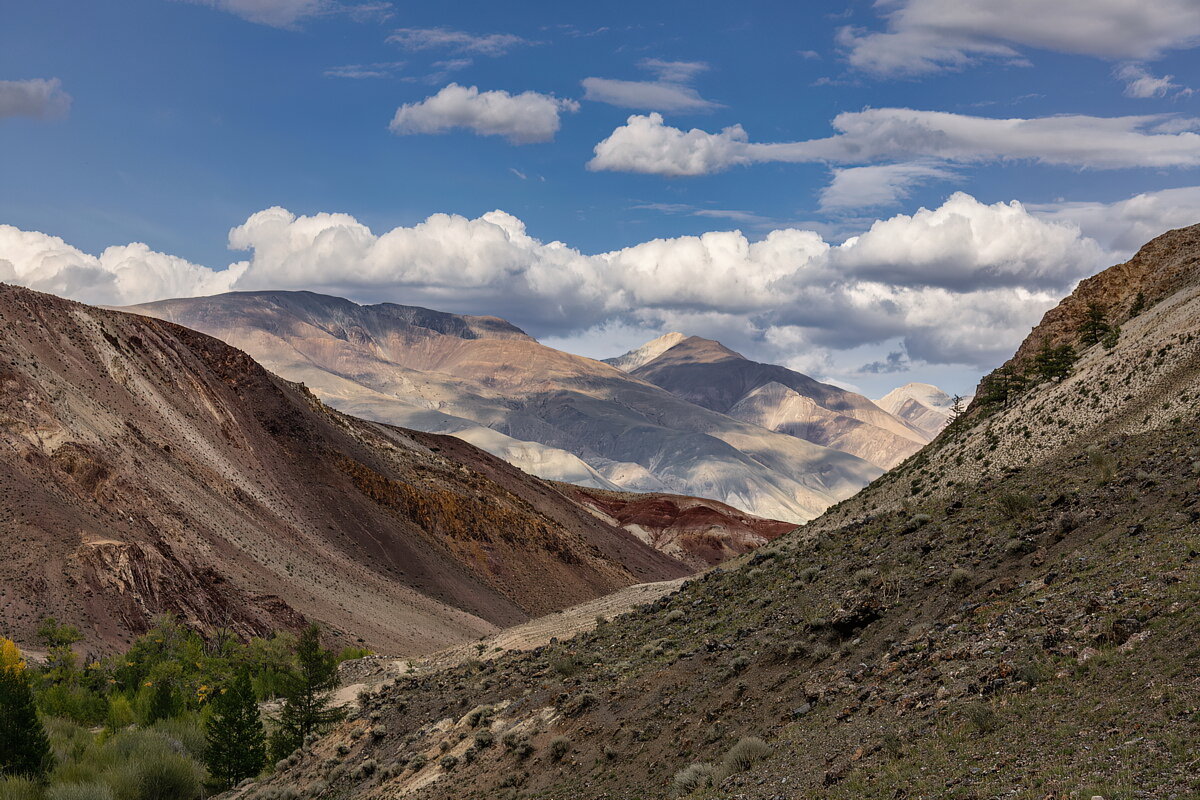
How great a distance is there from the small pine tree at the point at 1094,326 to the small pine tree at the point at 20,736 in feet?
147

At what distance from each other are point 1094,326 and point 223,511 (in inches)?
2389

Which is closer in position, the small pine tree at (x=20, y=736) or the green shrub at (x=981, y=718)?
the green shrub at (x=981, y=718)

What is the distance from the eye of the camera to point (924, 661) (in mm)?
16719

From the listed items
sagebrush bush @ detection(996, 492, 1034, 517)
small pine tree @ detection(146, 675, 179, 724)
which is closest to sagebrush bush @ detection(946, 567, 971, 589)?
sagebrush bush @ detection(996, 492, 1034, 517)

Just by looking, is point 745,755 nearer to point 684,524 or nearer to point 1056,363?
point 1056,363

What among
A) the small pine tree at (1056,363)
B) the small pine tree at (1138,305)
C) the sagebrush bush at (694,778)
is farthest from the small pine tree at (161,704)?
the small pine tree at (1138,305)

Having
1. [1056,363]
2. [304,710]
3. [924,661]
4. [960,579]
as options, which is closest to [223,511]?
[304,710]

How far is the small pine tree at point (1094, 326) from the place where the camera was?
44.7 meters

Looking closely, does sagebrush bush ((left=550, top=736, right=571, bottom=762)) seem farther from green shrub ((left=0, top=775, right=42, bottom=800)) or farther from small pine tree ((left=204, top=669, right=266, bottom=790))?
green shrub ((left=0, top=775, right=42, bottom=800))

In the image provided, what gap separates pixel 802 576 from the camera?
27.3 m

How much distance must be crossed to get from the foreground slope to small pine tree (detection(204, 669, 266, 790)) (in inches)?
142

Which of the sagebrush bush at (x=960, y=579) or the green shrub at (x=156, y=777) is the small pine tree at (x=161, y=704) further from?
the sagebrush bush at (x=960, y=579)

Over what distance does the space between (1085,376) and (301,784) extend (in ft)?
96.3

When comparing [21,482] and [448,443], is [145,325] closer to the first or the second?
[21,482]
